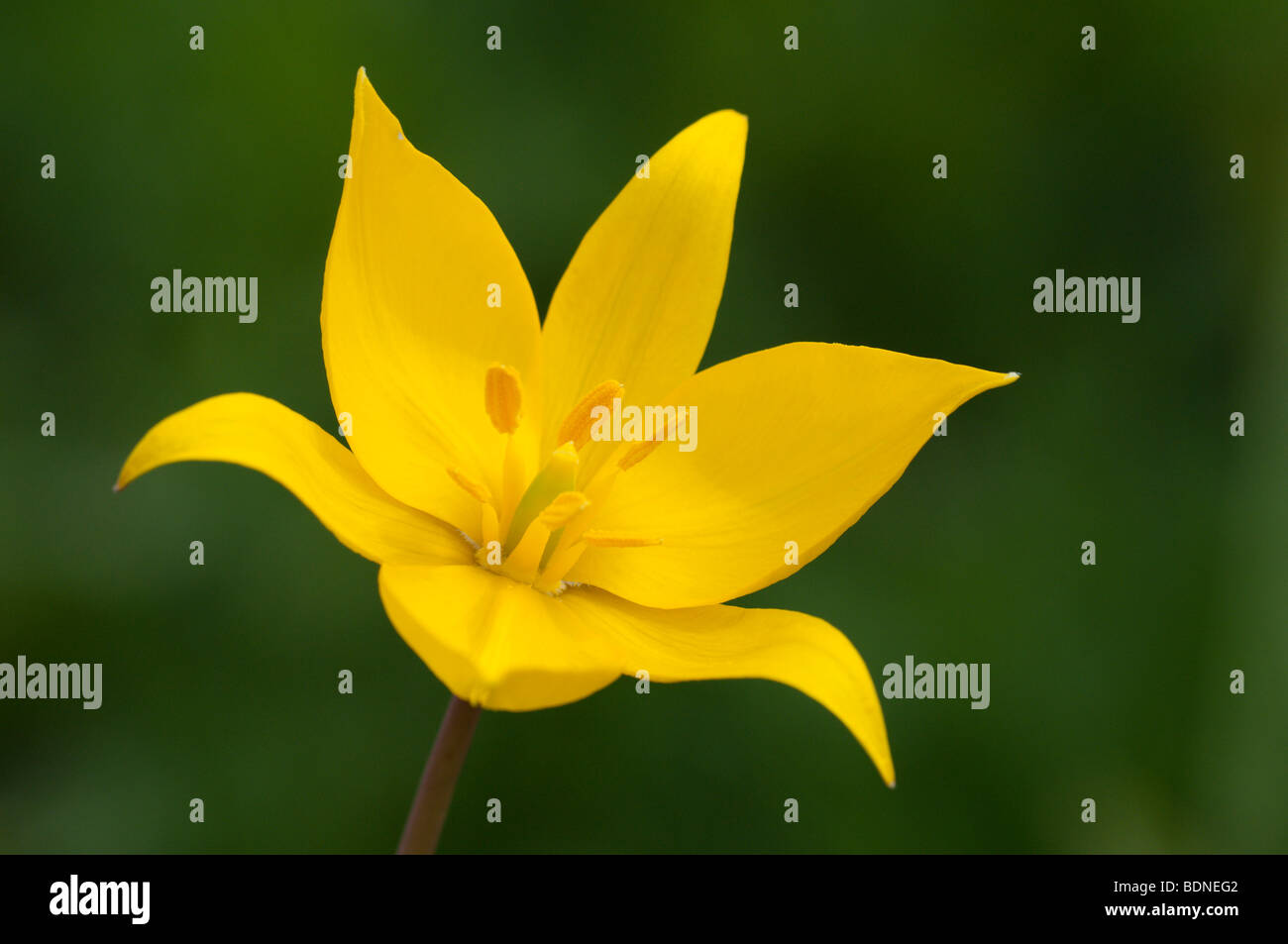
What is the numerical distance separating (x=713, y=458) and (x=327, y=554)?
0.96 meters

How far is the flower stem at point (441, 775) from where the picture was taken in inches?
48.0

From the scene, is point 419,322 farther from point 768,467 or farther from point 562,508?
point 768,467

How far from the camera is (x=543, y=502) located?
1.49 meters

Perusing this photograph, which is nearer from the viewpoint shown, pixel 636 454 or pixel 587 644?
pixel 587 644

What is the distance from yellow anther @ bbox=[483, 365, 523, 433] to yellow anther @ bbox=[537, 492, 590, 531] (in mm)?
113

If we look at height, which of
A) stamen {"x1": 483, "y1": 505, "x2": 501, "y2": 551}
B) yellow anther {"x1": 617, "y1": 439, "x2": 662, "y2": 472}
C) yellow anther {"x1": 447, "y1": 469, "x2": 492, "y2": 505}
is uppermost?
yellow anther {"x1": 617, "y1": 439, "x2": 662, "y2": 472}

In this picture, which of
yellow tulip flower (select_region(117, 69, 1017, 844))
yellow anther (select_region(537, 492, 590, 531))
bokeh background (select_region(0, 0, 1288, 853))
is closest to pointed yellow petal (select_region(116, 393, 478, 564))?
yellow tulip flower (select_region(117, 69, 1017, 844))

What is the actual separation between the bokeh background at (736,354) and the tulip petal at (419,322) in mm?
793

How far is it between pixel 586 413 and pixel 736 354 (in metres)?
1.12

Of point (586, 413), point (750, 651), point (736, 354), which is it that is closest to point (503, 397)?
point (586, 413)

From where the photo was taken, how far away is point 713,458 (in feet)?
5.17

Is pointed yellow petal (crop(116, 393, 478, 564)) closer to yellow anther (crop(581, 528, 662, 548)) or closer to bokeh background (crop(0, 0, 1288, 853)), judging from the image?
yellow anther (crop(581, 528, 662, 548))

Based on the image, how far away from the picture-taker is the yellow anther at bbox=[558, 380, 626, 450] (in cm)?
152
